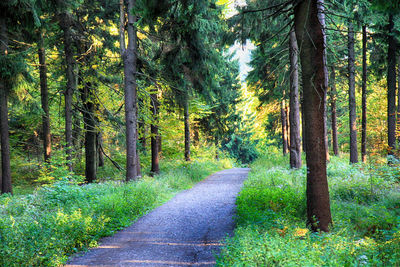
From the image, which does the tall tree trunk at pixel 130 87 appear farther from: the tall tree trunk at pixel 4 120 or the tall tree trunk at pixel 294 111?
the tall tree trunk at pixel 294 111

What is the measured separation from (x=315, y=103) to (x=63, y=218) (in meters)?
5.93

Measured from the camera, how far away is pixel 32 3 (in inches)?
367

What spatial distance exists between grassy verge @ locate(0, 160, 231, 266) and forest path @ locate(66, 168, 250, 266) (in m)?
0.37

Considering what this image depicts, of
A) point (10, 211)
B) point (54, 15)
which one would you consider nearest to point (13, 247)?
point (10, 211)

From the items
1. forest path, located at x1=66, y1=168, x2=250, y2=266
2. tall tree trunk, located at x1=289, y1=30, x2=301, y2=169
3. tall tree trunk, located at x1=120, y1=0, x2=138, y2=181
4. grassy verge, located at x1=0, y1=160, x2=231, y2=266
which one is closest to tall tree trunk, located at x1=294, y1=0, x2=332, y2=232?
forest path, located at x1=66, y1=168, x2=250, y2=266

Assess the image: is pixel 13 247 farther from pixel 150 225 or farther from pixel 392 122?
pixel 392 122

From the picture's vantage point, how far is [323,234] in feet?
15.3

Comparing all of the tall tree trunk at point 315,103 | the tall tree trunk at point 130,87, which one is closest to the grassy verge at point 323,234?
the tall tree trunk at point 315,103

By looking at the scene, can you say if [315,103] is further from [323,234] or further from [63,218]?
[63,218]

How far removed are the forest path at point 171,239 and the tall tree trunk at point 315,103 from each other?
2038mm

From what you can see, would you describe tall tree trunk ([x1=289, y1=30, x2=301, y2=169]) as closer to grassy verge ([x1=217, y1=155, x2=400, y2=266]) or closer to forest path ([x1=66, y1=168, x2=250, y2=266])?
grassy verge ([x1=217, y1=155, x2=400, y2=266])

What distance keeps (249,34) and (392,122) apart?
1120cm

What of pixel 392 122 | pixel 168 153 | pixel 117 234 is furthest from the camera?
pixel 168 153

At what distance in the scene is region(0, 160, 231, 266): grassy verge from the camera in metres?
4.40
